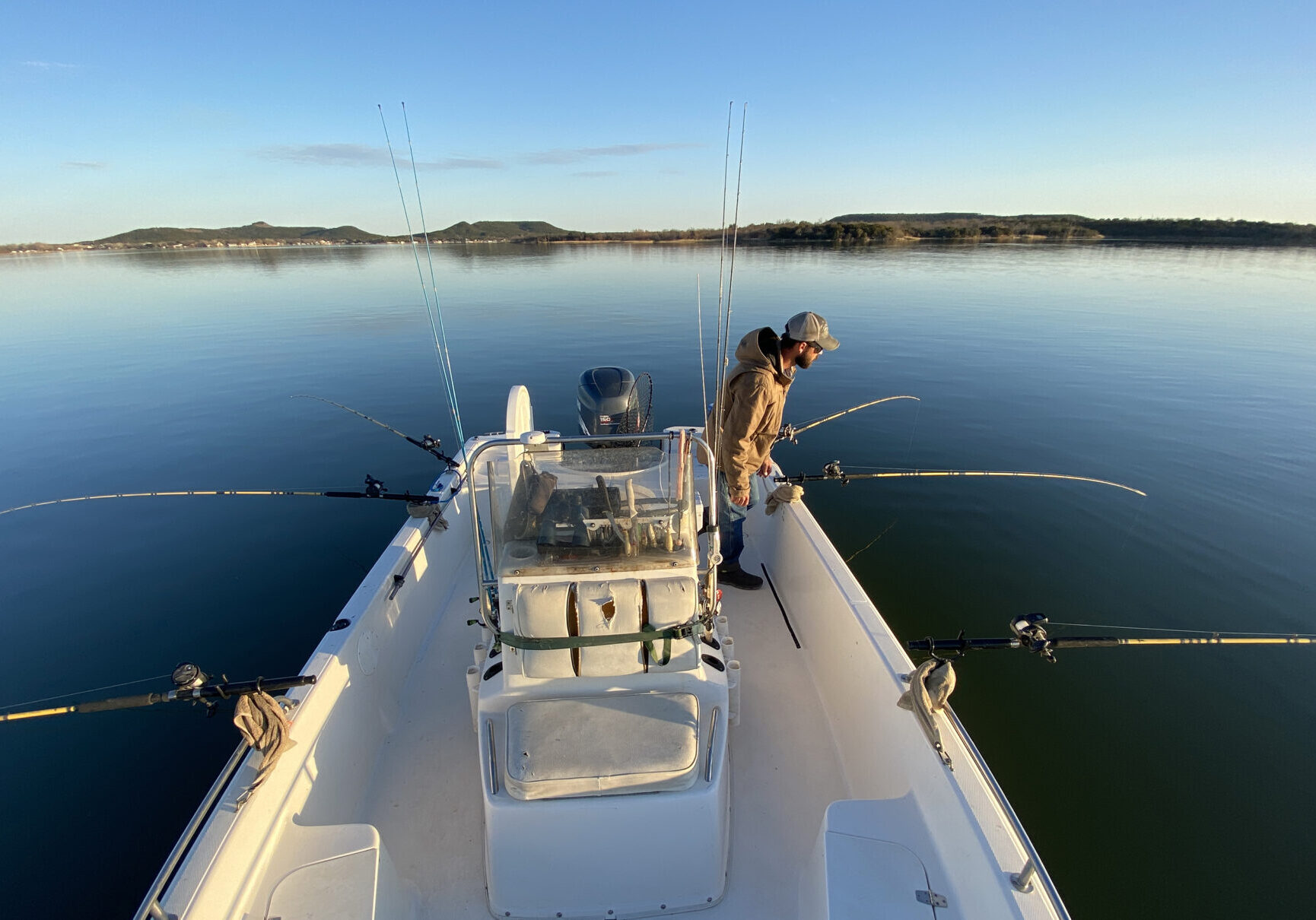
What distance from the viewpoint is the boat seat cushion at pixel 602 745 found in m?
1.95

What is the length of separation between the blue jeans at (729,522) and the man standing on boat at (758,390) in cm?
11

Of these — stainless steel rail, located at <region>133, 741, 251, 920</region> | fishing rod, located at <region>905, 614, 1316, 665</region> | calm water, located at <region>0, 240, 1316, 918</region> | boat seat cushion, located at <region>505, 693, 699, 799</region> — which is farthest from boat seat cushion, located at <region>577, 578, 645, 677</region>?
calm water, located at <region>0, 240, 1316, 918</region>

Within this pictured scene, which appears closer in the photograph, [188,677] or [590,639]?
[590,639]

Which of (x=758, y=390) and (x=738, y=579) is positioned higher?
(x=758, y=390)

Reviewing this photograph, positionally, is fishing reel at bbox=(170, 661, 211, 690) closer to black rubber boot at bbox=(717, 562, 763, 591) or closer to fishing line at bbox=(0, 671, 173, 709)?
fishing line at bbox=(0, 671, 173, 709)

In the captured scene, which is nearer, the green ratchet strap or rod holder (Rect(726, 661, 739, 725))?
the green ratchet strap

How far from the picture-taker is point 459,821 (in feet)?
8.47

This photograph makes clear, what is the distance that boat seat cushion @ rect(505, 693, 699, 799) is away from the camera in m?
1.95

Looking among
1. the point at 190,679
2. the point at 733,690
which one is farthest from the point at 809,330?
the point at 190,679

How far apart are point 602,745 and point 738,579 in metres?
2.41

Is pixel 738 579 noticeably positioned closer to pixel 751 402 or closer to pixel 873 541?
pixel 751 402

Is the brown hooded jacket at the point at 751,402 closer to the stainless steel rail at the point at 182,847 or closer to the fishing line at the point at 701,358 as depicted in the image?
the fishing line at the point at 701,358

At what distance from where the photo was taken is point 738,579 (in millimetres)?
4266

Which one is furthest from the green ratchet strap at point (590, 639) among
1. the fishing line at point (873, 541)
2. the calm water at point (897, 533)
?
the fishing line at point (873, 541)
